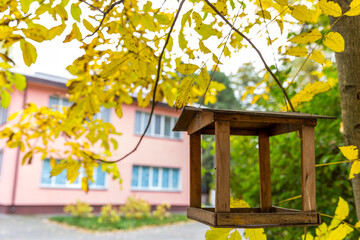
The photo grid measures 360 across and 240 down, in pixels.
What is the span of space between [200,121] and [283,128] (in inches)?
→ 13.1

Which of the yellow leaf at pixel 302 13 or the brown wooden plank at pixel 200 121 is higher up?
the yellow leaf at pixel 302 13

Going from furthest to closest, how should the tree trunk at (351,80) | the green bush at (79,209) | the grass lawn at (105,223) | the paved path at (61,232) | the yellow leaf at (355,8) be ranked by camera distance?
the green bush at (79,209)
the grass lawn at (105,223)
the paved path at (61,232)
the tree trunk at (351,80)
the yellow leaf at (355,8)

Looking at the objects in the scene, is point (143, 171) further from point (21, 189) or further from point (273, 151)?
point (273, 151)

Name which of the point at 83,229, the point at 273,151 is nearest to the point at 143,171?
the point at 83,229

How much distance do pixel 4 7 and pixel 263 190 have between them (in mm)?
1282

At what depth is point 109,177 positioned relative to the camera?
12.0m

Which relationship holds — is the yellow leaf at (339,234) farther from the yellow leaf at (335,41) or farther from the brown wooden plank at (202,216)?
the yellow leaf at (335,41)

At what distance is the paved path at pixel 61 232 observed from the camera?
302 inches

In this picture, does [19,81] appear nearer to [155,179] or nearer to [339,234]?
[339,234]

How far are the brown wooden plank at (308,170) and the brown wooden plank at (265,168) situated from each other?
338mm

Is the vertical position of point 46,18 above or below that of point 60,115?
above

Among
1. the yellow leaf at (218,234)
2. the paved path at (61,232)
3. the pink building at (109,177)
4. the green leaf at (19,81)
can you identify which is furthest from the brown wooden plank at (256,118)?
the pink building at (109,177)

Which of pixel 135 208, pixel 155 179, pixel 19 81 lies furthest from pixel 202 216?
pixel 155 179

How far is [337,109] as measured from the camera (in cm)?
264
